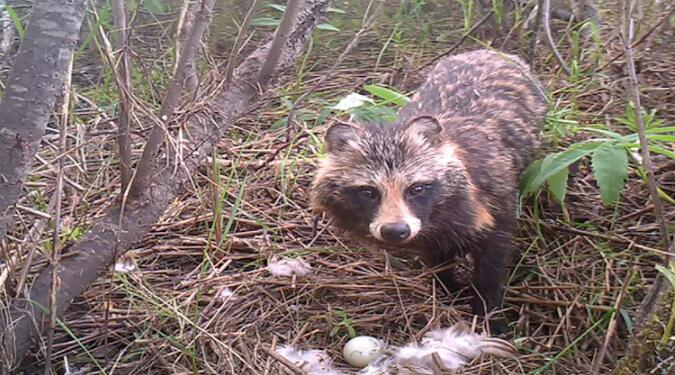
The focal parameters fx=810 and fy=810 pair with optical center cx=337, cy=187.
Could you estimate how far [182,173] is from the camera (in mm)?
3568

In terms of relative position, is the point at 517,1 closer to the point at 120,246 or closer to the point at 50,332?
the point at 120,246

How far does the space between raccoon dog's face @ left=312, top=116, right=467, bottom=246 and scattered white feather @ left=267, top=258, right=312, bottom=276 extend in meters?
0.30

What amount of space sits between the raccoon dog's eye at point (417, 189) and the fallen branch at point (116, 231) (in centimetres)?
97

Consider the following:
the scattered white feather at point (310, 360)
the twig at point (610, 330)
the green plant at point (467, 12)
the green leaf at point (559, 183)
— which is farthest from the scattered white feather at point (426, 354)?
the green plant at point (467, 12)

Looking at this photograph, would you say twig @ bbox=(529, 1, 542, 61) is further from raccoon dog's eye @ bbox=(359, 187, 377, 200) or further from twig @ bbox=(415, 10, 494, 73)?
raccoon dog's eye @ bbox=(359, 187, 377, 200)

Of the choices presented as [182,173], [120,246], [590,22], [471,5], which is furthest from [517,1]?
[120,246]

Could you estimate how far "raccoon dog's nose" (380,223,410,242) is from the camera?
3234 millimetres

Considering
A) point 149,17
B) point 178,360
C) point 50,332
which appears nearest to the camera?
point 50,332

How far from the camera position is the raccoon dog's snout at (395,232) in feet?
10.6

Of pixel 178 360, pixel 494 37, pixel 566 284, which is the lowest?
pixel 178 360

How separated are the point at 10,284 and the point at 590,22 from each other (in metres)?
3.79

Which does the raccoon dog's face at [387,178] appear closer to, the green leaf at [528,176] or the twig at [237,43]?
the green leaf at [528,176]

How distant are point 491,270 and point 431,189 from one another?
1.61ft

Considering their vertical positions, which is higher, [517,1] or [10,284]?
[517,1]
